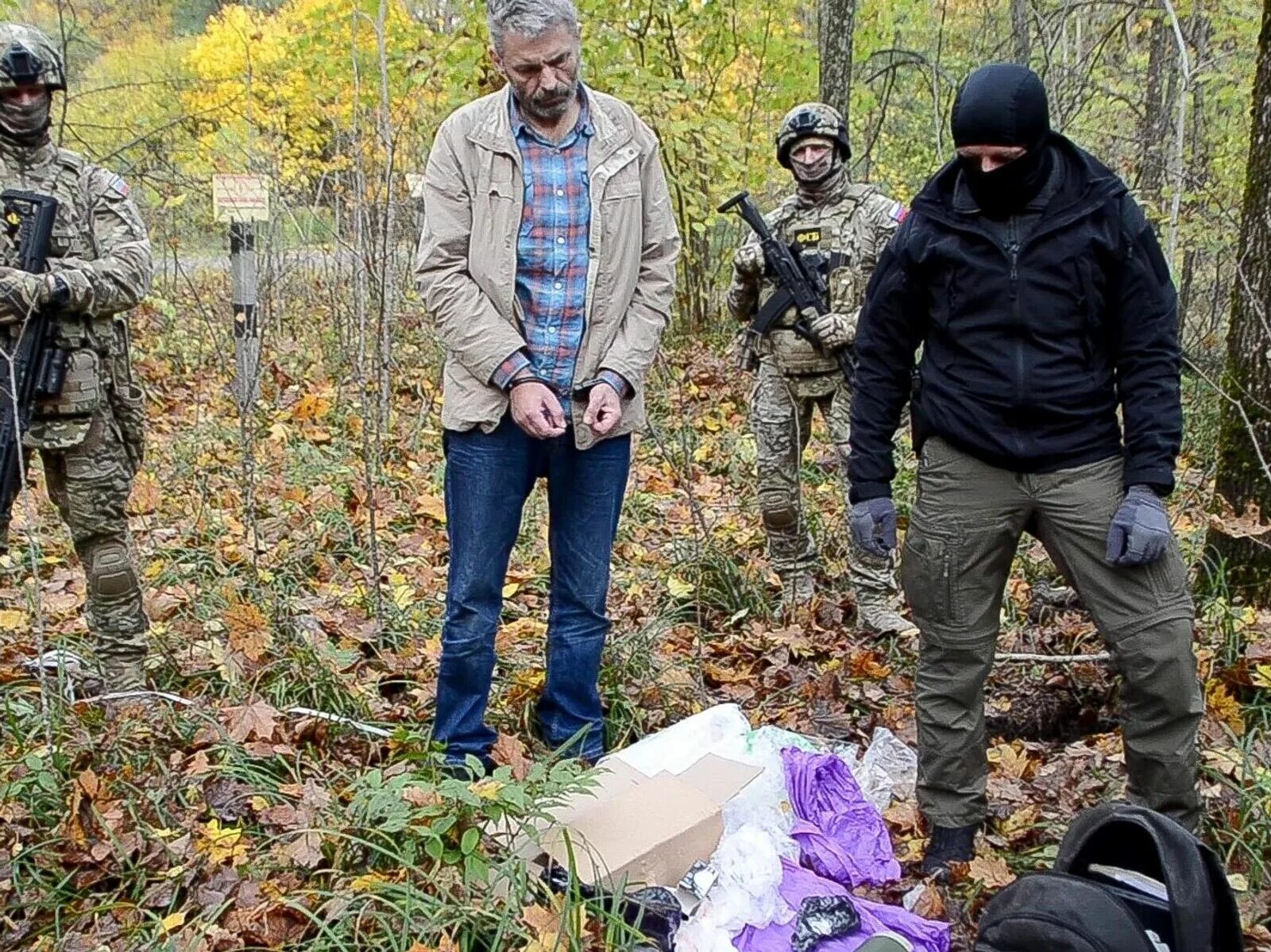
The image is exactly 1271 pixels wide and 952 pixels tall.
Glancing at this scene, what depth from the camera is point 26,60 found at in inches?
127

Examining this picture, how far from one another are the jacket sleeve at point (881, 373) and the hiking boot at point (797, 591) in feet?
6.00

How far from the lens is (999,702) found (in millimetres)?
3738

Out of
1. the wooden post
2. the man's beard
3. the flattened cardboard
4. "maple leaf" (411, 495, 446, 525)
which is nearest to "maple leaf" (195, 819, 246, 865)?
the flattened cardboard

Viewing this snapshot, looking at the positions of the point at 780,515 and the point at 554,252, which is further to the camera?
the point at 780,515

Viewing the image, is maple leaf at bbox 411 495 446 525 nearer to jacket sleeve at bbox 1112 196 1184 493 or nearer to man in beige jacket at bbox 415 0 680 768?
man in beige jacket at bbox 415 0 680 768

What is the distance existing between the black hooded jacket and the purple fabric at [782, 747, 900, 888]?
3.41 ft

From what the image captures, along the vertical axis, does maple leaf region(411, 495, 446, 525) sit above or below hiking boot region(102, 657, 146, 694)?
above

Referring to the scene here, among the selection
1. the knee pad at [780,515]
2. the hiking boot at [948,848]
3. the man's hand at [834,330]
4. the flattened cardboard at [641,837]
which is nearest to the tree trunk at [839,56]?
the man's hand at [834,330]

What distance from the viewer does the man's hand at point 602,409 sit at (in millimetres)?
2865

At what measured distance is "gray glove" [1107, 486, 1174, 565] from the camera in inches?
94.3

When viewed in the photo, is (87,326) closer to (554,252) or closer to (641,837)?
(554,252)

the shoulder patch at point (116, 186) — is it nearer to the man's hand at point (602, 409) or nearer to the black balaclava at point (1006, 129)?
the man's hand at point (602, 409)

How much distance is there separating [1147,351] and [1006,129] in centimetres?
62

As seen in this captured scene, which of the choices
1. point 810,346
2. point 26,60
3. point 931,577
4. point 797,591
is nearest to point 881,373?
point 931,577
